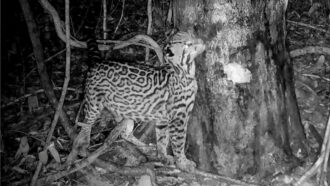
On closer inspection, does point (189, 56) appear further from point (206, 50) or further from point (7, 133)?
point (7, 133)

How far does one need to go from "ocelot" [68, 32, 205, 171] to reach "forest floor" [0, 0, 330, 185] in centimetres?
47

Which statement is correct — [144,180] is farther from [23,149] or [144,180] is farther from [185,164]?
[23,149]

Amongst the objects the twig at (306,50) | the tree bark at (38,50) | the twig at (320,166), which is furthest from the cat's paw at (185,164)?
the twig at (306,50)

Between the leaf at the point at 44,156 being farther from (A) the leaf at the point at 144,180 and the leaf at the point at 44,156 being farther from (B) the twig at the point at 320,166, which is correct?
(B) the twig at the point at 320,166

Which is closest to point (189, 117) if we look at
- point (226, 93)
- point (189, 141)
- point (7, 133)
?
point (189, 141)

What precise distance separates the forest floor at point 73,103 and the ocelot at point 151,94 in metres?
0.47

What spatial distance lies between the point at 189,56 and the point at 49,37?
5082 millimetres

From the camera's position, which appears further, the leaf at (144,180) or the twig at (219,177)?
the leaf at (144,180)

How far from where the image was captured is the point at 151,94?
453cm

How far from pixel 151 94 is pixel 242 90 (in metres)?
1.21

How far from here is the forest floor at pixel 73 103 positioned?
4785mm

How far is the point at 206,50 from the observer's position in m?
3.69

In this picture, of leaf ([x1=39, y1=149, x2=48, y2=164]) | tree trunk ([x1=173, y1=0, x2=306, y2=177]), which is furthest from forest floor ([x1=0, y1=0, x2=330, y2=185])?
tree trunk ([x1=173, y1=0, x2=306, y2=177])

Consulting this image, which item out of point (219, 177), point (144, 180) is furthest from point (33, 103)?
point (219, 177)
